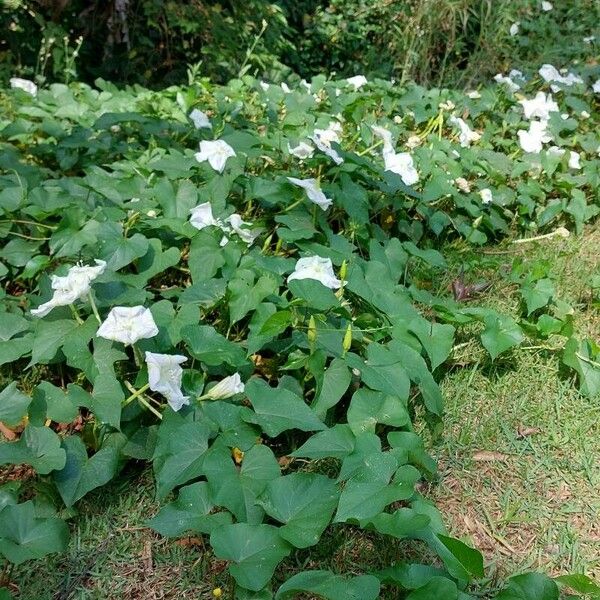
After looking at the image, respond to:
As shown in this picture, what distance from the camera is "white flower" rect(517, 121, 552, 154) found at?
3087mm

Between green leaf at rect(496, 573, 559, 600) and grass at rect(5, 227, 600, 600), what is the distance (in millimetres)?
249

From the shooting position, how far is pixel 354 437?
1515mm

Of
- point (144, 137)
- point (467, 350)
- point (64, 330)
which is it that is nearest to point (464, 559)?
point (467, 350)

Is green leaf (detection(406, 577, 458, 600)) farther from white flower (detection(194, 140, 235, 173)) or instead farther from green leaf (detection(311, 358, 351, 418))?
white flower (detection(194, 140, 235, 173))

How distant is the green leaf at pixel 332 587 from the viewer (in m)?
1.20

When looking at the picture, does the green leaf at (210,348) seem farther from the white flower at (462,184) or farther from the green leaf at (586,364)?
the white flower at (462,184)

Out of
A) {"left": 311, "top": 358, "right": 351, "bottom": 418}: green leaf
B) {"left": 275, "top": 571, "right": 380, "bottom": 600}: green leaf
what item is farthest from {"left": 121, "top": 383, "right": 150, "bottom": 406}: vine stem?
{"left": 275, "top": 571, "right": 380, "bottom": 600}: green leaf

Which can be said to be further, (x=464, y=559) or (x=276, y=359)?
(x=276, y=359)

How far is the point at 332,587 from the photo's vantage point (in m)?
1.21

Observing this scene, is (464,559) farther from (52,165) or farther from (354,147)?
(52,165)

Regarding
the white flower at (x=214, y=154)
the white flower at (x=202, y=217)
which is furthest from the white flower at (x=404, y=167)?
the white flower at (x=202, y=217)

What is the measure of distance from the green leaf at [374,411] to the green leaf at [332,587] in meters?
0.39

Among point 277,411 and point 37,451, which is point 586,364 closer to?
point 277,411

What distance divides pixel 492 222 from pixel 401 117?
877 millimetres
